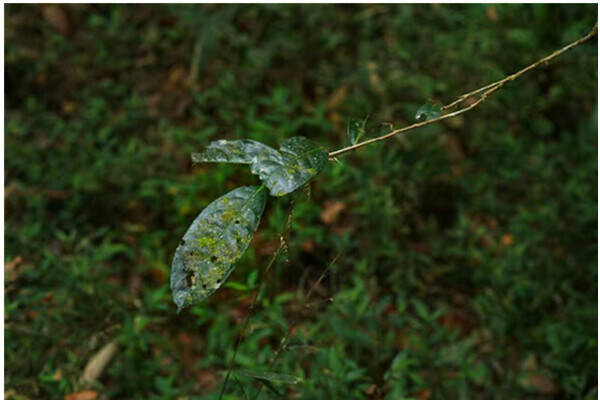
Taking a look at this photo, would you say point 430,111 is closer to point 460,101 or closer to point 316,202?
point 460,101

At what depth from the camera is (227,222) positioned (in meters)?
1.24

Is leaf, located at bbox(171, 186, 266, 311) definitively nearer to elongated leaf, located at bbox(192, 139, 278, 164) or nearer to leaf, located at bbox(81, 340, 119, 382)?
elongated leaf, located at bbox(192, 139, 278, 164)

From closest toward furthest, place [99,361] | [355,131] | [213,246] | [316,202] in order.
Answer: [213,246]
[355,131]
[99,361]
[316,202]

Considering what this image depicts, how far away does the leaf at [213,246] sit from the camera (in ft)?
4.01

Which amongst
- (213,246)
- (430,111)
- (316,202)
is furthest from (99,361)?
(430,111)

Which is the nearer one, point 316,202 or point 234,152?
point 234,152

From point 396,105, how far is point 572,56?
2.93 ft

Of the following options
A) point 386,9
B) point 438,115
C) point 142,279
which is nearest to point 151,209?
point 142,279

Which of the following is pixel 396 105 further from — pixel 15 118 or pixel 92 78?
pixel 15 118

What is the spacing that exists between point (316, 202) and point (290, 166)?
5.33 ft

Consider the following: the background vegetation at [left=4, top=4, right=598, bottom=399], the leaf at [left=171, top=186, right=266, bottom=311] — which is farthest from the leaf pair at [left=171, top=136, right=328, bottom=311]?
the background vegetation at [left=4, top=4, right=598, bottom=399]

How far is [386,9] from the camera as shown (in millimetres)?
3633

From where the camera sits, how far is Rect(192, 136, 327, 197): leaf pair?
1.21m

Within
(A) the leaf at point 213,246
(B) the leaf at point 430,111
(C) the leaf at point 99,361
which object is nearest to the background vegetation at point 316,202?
(C) the leaf at point 99,361
